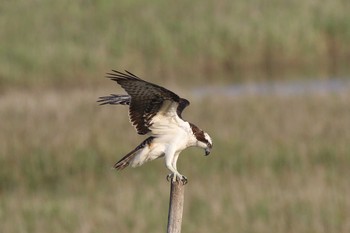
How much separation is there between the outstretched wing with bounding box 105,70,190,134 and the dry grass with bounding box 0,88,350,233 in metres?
3.88

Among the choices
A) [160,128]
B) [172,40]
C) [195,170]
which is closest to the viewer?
[160,128]

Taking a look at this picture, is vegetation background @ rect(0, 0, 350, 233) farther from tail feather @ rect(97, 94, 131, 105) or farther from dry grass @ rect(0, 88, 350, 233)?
tail feather @ rect(97, 94, 131, 105)

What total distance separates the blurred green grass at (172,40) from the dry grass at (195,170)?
225 inches

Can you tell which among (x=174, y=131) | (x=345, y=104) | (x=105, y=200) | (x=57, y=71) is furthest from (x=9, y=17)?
(x=174, y=131)

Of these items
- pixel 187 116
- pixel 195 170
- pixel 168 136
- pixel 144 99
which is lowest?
pixel 195 170

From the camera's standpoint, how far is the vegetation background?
8477 millimetres

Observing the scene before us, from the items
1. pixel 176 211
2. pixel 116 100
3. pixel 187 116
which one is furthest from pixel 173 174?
pixel 187 116

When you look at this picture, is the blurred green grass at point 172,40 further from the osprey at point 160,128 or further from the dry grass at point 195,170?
the osprey at point 160,128

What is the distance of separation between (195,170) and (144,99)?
6.42 m

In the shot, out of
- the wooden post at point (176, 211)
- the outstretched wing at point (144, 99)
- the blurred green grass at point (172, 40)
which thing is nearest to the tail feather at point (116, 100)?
the outstretched wing at point (144, 99)

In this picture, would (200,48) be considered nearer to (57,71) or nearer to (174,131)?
(57,71)

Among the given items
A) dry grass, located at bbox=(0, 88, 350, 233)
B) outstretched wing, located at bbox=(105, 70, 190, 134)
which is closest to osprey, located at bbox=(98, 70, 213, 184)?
outstretched wing, located at bbox=(105, 70, 190, 134)

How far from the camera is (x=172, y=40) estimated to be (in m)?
21.0

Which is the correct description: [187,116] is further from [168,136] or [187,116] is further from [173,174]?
[173,174]
